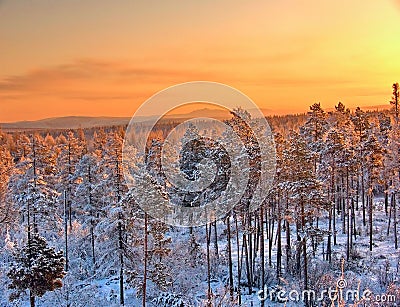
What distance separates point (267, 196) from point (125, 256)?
10801 millimetres

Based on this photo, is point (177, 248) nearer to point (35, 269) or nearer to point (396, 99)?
point (35, 269)

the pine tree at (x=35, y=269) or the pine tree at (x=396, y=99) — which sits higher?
the pine tree at (x=396, y=99)

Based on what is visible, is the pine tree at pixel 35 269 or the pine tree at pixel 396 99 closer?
the pine tree at pixel 35 269

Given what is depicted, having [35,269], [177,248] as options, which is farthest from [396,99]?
[35,269]

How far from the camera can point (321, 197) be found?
21.8 metres

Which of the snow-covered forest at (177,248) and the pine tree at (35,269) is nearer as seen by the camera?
the pine tree at (35,269)

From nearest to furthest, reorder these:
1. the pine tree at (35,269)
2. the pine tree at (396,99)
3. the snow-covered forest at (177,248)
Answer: the pine tree at (35,269), the snow-covered forest at (177,248), the pine tree at (396,99)

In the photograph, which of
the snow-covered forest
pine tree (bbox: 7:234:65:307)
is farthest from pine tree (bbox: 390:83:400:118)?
pine tree (bbox: 7:234:65:307)

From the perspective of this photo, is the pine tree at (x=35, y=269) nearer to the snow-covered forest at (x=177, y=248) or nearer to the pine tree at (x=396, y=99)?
the snow-covered forest at (x=177, y=248)

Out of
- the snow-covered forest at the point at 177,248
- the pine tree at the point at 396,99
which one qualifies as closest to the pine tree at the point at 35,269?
the snow-covered forest at the point at 177,248

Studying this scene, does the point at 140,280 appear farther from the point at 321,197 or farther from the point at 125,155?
the point at 321,197

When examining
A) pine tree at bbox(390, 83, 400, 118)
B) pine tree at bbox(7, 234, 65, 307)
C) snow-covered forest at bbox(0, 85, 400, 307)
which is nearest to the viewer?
pine tree at bbox(7, 234, 65, 307)

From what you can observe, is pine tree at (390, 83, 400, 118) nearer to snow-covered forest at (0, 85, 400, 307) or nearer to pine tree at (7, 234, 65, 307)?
snow-covered forest at (0, 85, 400, 307)

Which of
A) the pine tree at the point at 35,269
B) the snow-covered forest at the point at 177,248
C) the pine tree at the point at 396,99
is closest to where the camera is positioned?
the pine tree at the point at 35,269
